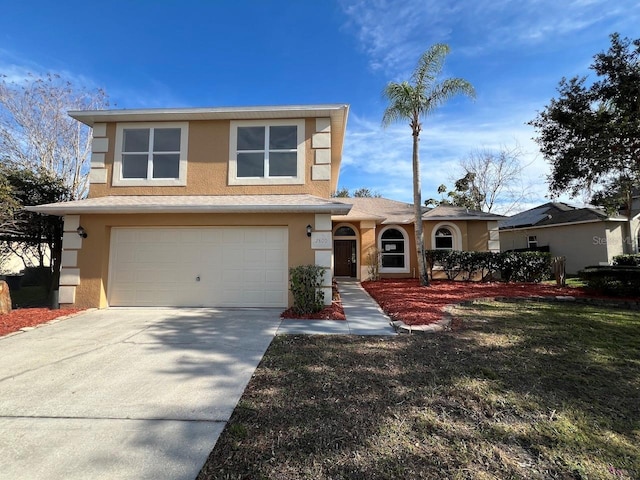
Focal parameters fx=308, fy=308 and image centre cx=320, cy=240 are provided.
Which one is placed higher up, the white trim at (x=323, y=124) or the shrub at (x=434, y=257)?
the white trim at (x=323, y=124)

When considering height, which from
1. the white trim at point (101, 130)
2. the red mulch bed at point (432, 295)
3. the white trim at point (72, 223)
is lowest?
Answer: the red mulch bed at point (432, 295)

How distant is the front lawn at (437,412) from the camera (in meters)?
2.43

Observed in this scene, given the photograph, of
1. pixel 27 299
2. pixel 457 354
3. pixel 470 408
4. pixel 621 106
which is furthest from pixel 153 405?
pixel 621 106

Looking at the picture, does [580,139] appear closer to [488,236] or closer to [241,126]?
[488,236]

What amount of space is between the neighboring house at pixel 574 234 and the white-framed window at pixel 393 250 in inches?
436

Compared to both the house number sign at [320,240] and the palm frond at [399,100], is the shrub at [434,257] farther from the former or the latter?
the house number sign at [320,240]

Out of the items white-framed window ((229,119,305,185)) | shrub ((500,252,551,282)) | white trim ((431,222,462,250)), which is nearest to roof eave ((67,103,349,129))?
white-framed window ((229,119,305,185))

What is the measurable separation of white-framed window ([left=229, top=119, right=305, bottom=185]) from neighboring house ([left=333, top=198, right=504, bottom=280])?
6.17 meters

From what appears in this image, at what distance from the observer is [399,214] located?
16422 millimetres

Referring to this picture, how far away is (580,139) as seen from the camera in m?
10.4

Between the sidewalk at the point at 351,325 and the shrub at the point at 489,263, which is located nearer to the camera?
the sidewalk at the point at 351,325

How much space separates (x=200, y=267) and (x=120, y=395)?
5141 millimetres

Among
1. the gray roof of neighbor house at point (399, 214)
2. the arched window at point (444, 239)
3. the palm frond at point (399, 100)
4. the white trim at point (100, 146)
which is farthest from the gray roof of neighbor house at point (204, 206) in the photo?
the arched window at point (444, 239)

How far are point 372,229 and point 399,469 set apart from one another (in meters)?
13.1
